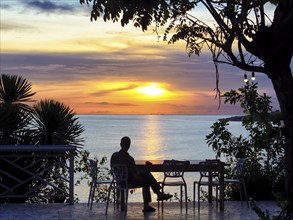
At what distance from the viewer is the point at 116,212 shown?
30.1ft

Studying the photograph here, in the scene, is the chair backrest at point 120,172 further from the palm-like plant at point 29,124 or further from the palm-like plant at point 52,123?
the palm-like plant at point 52,123

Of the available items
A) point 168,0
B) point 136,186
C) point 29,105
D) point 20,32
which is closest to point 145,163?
point 136,186

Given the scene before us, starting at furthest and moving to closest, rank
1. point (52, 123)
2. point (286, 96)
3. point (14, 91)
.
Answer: point (14, 91) → point (52, 123) → point (286, 96)

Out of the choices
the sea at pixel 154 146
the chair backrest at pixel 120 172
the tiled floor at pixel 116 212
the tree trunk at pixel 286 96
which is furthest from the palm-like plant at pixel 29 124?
the tree trunk at pixel 286 96

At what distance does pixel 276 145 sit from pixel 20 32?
23.0ft

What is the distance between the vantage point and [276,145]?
1133 cm

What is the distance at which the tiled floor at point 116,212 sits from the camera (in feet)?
28.6

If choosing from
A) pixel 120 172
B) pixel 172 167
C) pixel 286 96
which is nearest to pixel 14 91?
pixel 120 172

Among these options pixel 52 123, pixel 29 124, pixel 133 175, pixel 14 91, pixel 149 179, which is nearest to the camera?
A: pixel 133 175

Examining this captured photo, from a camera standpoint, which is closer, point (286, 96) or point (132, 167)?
point (286, 96)

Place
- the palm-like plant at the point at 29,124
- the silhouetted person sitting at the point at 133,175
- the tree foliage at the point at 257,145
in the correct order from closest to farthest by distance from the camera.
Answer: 1. the silhouetted person sitting at the point at 133,175
2. the tree foliage at the point at 257,145
3. the palm-like plant at the point at 29,124

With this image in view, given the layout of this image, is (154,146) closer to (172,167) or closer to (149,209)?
(149,209)

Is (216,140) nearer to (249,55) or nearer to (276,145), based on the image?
(276,145)

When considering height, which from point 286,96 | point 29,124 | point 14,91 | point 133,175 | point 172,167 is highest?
point 14,91
